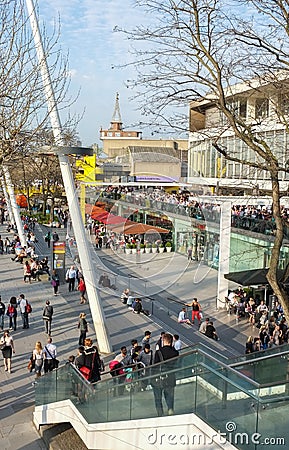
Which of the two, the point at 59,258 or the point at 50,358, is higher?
the point at 59,258

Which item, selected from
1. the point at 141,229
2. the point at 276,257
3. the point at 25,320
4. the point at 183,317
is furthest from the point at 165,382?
the point at 25,320

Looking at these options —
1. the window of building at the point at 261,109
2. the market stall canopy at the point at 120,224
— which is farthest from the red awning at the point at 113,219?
the window of building at the point at 261,109

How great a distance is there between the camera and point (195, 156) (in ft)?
168

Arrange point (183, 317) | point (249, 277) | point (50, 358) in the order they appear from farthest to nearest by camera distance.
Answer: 1. point (249, 277)
2. point (183, 317)
3. point (50, 358)

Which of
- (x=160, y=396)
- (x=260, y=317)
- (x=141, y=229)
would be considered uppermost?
(x=141, y=229)

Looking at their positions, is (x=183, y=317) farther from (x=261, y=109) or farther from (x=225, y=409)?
(x=225, y=409)

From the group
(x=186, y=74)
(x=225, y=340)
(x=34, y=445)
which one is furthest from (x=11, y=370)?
(x=186, y=74)

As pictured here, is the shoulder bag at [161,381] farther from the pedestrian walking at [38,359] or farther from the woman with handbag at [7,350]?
the woman with handbag at [7,350]

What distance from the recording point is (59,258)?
25422 mm

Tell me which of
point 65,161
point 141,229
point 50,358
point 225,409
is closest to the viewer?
point 225,409

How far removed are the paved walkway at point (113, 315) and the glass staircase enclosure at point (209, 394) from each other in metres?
1.32

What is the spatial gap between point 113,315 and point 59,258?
6.00 metres

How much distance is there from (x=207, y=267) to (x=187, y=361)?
9.44 feet

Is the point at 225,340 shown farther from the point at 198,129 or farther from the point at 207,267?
the point at 198,129
